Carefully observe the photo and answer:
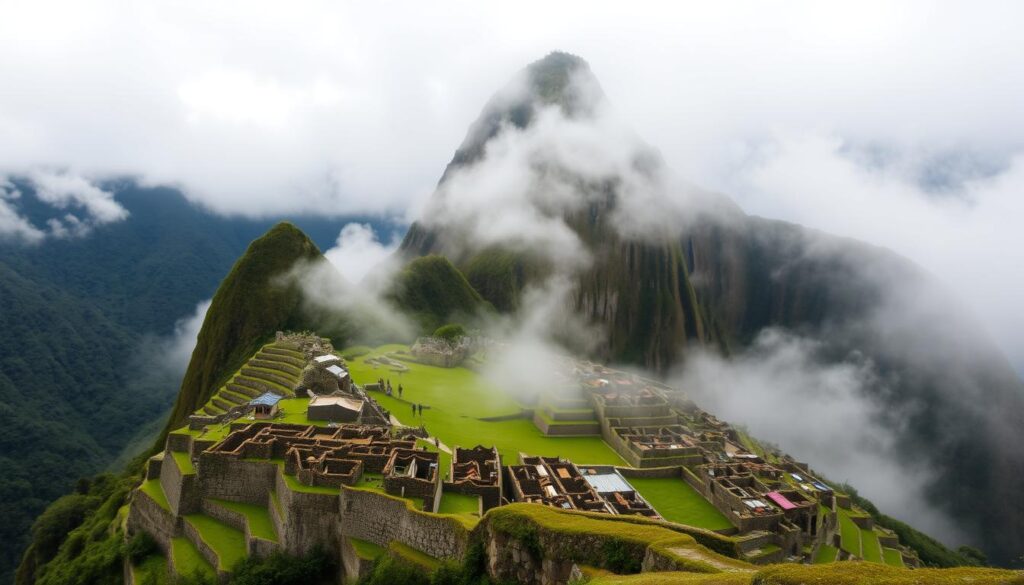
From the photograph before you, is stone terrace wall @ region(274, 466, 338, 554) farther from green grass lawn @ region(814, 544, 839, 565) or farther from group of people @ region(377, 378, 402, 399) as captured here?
green grass lawn @ region(814, 544, 839, 565)

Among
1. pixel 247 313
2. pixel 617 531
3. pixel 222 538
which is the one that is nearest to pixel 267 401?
pixel 222 538

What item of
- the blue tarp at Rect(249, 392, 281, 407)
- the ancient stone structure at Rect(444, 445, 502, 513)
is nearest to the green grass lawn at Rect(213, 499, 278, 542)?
the ancient stone structure at Rect(444, 445, 502, 513)

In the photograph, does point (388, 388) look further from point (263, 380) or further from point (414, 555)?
point (414, 555)

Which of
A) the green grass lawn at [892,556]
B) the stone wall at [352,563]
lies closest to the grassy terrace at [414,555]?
the stone wall at [352,563]

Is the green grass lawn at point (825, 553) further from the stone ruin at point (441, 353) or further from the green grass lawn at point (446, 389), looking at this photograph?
the stone ruin at point (441, 353)

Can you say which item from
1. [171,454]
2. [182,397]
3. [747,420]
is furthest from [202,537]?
[747,420]
